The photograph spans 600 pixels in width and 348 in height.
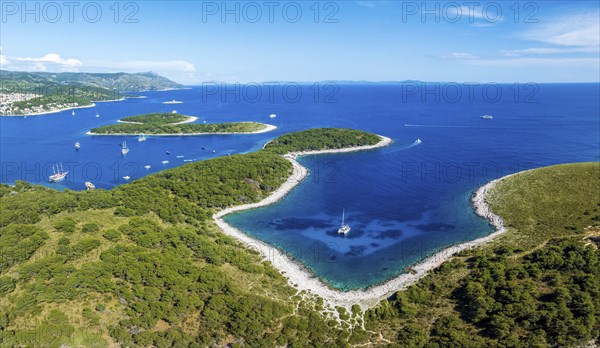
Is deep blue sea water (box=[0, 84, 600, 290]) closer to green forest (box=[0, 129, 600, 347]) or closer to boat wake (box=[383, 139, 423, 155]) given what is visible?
boat wake (box=[383, 139, 423, 155])

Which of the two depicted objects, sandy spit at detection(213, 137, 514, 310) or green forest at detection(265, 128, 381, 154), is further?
green forest at detection(265, 128, 381, 154)

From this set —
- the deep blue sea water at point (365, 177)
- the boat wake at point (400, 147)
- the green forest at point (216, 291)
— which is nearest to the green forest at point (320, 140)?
the boat wake at point (400, 147)

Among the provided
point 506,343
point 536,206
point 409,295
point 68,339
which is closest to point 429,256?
point 409,295

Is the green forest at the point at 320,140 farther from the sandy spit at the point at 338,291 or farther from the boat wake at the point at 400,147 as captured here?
the sandy spit at the point at 338,291

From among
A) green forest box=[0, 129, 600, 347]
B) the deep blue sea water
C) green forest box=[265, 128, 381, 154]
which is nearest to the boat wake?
the deep blue sea water

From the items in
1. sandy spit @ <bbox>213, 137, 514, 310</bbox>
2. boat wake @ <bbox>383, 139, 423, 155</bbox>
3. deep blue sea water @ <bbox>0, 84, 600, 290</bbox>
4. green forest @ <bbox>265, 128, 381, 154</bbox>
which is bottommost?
sandy spit @ <bbox>213, 137, 514, 310</bbox>

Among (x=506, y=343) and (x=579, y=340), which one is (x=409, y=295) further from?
(x=579, y=340)

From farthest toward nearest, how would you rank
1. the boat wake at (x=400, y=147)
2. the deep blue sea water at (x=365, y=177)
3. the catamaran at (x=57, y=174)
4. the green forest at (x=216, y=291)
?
the boat wake at (x=400, y=147)
the catamaran at (x=57, y=174)
the deep blue sea water at (x=365, y=177)
the green forest at (x=216, y=291)
